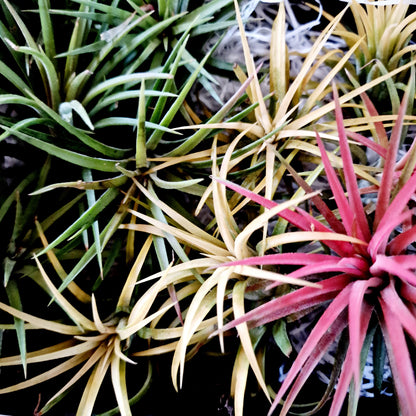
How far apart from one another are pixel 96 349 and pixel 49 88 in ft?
1.32

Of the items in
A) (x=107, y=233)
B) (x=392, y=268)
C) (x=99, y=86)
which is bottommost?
(x=392, y=268)

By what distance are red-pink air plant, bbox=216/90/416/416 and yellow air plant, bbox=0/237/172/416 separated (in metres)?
0.18

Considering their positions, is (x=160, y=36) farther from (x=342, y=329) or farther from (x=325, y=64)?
(x=342, y=329)

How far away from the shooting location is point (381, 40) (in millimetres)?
690

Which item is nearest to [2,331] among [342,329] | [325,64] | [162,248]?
[162,248]

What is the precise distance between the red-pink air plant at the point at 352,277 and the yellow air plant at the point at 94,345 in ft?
0.58

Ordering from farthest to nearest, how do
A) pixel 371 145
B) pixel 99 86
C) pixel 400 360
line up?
pixel 99 86 < pixel 371 145 < pixel 400 360

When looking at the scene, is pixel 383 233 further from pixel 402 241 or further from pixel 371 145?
pixel 371 145

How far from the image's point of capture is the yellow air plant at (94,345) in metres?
0.60

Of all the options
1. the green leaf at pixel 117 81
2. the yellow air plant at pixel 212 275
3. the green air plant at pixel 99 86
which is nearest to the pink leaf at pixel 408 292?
the yellow air plant at pixel 212 275

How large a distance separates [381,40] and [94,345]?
2.06 ft

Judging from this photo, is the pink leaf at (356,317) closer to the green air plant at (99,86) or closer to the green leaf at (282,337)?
the green leaf at (282,337)

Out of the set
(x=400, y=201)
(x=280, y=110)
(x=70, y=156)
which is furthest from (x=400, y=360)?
(x=70, y=156)

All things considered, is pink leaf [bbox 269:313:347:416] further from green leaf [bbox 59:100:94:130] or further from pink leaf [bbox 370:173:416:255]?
green leaf [bbox 59:100:94:130]
